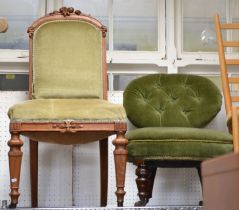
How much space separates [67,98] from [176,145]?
0.64 metres

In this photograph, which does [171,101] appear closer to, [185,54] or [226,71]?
[226,71]

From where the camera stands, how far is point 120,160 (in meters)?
2.39

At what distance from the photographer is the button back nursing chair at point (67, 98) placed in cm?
235

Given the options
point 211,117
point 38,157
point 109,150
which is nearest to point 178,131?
point 211,117

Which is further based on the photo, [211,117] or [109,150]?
[109,150]

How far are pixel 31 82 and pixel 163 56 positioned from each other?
0.95m

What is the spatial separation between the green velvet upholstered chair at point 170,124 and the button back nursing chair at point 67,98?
0.53ft

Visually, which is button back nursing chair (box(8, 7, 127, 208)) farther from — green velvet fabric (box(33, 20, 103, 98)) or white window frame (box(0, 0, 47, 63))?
white window frame (box(0, 0, 47, 63))

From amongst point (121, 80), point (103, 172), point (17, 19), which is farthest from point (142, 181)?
point (17, 19)

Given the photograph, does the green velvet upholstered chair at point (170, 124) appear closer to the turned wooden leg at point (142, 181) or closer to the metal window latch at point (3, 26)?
the turned wooden leg at point (142, 181)

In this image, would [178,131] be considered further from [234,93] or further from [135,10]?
[135,10]

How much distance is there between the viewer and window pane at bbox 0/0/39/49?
3227 millimetres

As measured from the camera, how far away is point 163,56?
3.25 meters

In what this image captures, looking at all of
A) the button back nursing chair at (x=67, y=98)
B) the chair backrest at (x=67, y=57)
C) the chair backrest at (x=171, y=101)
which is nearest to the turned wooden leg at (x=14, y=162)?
the button back nursing chair at (x=67, y=98)
